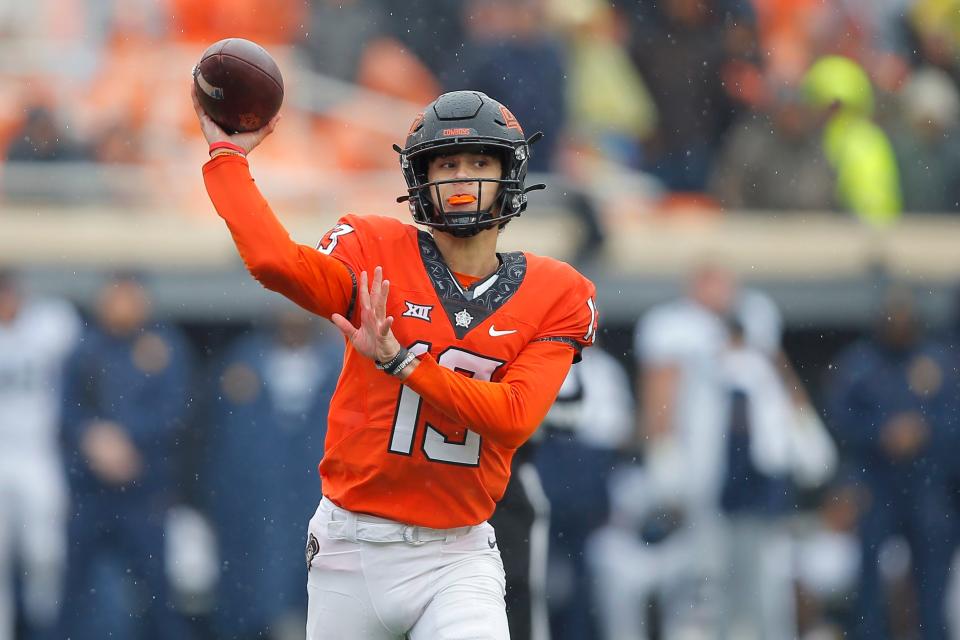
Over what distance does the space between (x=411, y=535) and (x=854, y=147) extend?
659 cm

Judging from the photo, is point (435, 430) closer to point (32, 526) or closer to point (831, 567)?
point (32, 526)

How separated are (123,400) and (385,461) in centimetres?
437

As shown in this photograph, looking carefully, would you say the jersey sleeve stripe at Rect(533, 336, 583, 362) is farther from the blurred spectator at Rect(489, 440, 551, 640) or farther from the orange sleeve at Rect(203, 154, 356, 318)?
the blurred spectator at Rect(489, 440, 551, 640)

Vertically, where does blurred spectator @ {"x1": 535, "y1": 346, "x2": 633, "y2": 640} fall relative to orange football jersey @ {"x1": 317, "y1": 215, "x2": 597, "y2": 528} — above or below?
below

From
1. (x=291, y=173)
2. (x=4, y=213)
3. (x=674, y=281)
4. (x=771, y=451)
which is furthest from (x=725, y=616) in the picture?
(x=4, y=213)

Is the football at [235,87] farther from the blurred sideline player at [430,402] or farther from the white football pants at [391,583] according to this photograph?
the white football pants at [391,583]

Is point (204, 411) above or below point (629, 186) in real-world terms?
below

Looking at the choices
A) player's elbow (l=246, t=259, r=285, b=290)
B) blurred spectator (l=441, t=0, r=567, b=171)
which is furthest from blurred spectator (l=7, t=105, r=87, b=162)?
player's elbow (l=246, t=259, r=285, b=290)

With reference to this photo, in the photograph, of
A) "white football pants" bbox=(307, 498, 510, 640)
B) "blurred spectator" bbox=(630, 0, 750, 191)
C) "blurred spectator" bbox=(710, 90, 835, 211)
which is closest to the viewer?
"white football pants" bbox=(307, 498, 510, 640)

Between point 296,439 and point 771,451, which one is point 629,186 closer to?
point 771,451

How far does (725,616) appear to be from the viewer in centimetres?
806

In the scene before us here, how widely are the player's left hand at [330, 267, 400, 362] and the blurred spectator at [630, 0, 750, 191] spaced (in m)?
6.33

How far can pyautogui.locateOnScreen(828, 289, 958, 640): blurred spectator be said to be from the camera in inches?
319

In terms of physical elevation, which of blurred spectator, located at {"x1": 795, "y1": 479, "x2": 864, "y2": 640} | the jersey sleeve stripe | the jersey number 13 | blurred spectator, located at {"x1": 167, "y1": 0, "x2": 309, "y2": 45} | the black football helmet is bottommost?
blurred spectator, located at {"x1": 795, "y1": 479, "x2": 864, "y2": 640}
